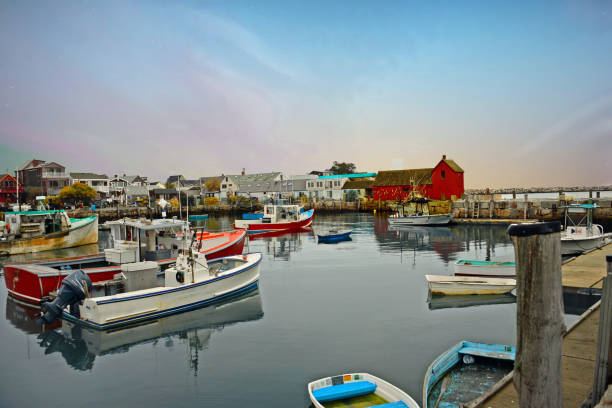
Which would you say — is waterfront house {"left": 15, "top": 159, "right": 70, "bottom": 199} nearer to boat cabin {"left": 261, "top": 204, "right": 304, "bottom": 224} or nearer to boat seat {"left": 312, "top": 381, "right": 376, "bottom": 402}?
boat cabin {"left": 261, "top": 204, "right": 304, "bottom": 224}

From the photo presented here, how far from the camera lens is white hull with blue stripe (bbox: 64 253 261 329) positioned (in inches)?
542

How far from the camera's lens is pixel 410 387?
9602mm

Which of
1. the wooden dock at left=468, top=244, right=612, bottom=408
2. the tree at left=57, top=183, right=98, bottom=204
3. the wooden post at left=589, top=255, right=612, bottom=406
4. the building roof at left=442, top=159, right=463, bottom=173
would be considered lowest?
the wooden dock at left=468, top=244, right=612, bottom=408

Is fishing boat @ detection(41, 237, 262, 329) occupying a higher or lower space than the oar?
higher

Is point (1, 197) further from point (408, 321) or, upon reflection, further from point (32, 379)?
point (408, 321)

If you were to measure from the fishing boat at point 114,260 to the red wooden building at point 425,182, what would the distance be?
43741mm

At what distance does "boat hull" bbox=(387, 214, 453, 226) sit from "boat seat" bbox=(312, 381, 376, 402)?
140 feet

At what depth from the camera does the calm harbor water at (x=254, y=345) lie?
988 centimetres

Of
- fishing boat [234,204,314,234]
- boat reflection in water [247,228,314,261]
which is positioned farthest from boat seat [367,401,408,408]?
fishing boat [234,204,314,234]

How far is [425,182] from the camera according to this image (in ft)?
227

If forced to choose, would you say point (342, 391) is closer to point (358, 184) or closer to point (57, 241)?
point (57, 241)

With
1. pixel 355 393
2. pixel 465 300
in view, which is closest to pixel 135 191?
pixel 465 300

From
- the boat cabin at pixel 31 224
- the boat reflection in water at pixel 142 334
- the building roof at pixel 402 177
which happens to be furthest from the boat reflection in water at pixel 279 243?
the building roof at pixel 402 177

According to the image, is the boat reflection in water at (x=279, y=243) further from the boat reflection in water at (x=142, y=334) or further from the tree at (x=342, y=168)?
the tree at (x=342, y=168)
